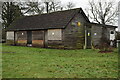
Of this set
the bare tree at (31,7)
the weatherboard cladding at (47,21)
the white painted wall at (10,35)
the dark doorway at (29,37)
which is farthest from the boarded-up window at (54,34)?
the bare tree at (31,7)

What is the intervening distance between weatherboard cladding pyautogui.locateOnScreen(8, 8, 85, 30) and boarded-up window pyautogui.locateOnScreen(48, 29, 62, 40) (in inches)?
20.0

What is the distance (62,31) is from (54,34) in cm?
136

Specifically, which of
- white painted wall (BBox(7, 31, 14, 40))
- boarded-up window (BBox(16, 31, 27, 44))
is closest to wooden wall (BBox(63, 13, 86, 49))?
boarded-up window (BBox(16, 31, 27, 44))

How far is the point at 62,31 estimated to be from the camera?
19.5m

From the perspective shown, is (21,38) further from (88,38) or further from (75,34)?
(88,38)

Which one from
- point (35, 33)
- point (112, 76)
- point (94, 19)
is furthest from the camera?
point (94, 19)

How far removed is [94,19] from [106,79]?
111ft

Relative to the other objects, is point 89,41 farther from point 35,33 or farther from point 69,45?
point 35,33

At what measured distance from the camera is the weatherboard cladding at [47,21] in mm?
20375

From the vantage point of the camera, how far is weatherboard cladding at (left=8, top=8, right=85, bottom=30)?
20.4m

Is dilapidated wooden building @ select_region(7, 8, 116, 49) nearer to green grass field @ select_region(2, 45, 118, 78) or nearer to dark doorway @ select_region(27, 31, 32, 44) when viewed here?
dark doorway @ select_region(27, 31, 32, 44)

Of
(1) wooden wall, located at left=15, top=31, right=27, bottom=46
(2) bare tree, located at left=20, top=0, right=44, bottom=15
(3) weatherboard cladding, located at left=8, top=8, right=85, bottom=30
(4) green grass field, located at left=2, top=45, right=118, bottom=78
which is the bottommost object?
(4) green grass field, located at left=2, top=45, right=118, bottom=78

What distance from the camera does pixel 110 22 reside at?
36344mm

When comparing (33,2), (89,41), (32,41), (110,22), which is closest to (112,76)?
(89,41)
